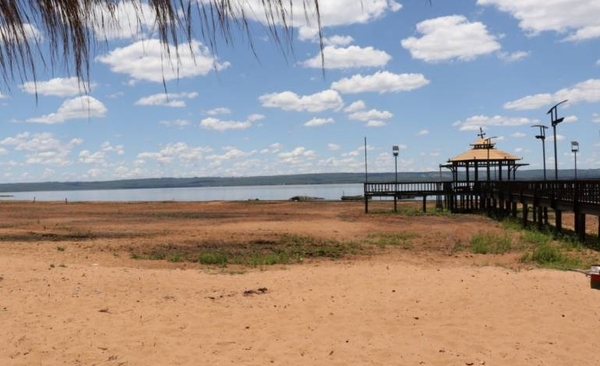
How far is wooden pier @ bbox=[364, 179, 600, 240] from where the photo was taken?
17.0 metres

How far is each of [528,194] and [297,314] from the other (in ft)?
59.8

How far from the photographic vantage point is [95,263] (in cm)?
1319

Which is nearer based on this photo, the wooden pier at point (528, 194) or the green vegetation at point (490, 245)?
the green vegetation at point (490, 245)

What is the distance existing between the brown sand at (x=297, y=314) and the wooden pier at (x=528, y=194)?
5.49 metres

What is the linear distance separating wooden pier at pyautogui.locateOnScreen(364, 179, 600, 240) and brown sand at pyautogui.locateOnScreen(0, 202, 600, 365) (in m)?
5.49

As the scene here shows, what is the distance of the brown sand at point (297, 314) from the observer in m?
6.24

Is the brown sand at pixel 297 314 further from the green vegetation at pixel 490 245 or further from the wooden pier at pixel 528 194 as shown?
the wooden pier at pixel 528 194

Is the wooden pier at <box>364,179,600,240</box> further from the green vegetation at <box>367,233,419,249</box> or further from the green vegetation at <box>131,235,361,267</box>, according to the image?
the green vegetation at <box>131,235,361,267</box>

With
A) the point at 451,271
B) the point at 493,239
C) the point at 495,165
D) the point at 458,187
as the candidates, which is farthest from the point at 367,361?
the point at 495,165

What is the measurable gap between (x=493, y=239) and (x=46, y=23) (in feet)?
57.4

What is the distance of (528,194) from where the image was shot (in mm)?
23391

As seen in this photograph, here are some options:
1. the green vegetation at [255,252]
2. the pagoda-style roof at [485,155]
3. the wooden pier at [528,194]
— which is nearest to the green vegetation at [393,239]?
the green vegetation at [255,252]

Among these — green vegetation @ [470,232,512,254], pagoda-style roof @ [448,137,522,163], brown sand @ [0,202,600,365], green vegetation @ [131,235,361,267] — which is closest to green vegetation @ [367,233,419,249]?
green vegetation @ [131,235,361,267]

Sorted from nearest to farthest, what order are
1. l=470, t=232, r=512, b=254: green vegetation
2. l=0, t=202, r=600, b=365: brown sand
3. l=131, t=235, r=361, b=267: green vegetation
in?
1. l=0, t=202, r=600, b=365: brown sand
2. l=131, t=235, r=361, b=267: green vegetation
3. l=470, t=232, r=512, b=254: green vegetation
